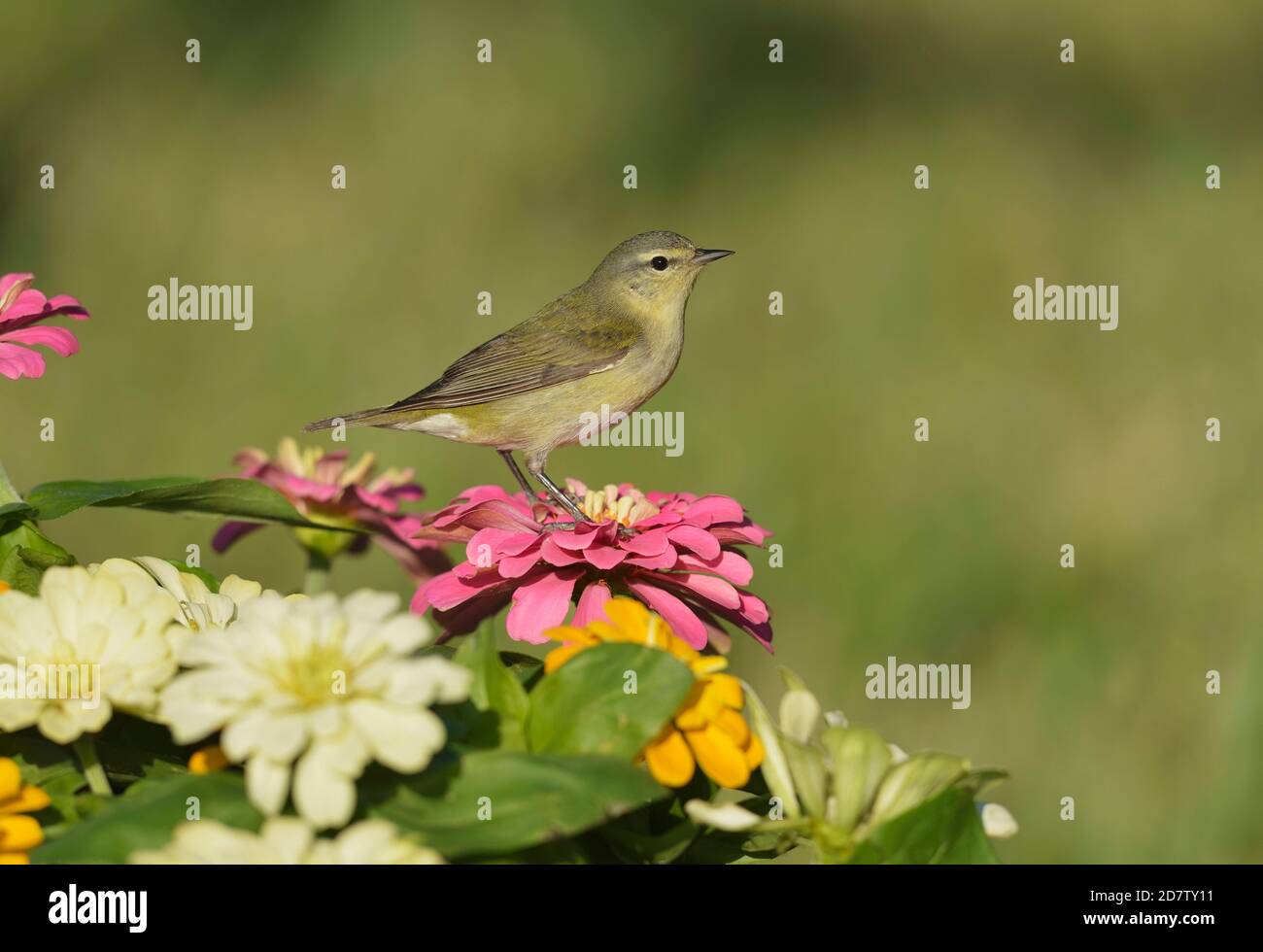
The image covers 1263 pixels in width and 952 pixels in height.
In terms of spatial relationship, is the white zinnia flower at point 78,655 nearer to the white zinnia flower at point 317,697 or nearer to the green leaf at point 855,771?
the white zinnia flower at point 317,697

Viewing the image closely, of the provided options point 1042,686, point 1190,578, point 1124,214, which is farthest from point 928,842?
point 1124,214

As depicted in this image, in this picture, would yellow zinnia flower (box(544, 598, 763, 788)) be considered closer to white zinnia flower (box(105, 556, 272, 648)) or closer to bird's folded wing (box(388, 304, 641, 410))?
white zinnia flower (box(105, 556, 272, 648))

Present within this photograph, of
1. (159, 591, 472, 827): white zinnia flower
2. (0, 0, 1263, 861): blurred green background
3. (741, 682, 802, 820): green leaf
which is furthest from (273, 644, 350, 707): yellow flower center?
(0, 0, 1263, 861): blurred green background

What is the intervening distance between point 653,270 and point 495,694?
5.62ft

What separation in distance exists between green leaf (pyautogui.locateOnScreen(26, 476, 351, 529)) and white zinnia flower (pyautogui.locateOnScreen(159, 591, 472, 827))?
1.14 feet

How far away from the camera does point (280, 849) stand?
2.19ft

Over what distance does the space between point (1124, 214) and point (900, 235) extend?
2.24 feet

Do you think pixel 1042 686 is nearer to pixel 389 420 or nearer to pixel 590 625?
pixel 389 420

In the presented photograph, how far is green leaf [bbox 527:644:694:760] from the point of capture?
2.63ft

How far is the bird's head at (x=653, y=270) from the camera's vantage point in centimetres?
248

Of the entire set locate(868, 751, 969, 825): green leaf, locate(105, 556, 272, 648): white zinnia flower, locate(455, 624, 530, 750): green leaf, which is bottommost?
locate(868, 751, 969, 825): green leaf

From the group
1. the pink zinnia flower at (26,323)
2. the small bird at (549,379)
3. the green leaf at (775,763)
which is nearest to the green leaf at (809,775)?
the green leaf at (775,763)

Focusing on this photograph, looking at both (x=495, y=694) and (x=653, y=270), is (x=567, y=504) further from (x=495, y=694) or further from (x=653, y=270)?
(x=653, y=270)

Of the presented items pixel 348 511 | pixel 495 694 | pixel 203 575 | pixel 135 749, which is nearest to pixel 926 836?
pixel 495 694
